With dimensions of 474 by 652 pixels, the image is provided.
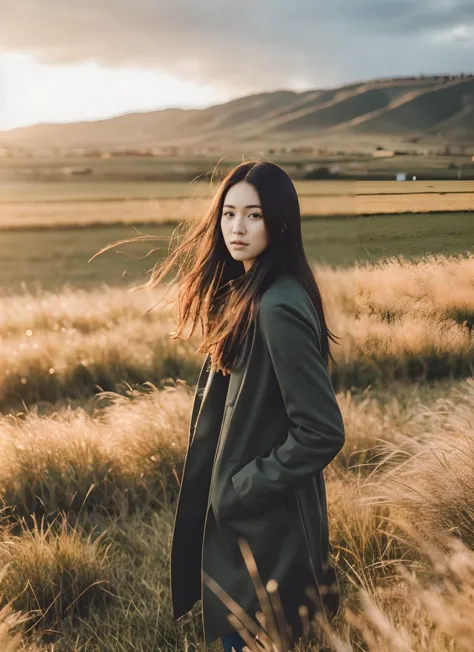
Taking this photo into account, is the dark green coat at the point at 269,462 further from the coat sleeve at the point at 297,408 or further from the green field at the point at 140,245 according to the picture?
the green field at the point at 140,245

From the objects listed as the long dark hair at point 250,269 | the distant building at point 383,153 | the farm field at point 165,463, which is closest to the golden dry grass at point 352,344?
the farm field at point 165,463

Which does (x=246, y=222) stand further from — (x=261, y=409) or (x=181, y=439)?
(x=181, y=439)

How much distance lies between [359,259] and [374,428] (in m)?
1.66

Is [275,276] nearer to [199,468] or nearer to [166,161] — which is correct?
[199,468]

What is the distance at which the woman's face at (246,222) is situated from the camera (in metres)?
2.01

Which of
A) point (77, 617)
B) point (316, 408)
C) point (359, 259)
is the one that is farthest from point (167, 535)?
point (359, 259)

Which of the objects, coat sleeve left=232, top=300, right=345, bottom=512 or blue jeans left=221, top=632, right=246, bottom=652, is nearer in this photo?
coat sleeve left=232, top=300, right=345, bottom=512

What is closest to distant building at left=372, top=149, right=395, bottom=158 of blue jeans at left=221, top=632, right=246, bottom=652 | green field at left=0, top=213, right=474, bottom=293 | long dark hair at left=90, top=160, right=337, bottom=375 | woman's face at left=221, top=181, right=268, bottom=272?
green field at left=0, top=213, right=474, bottom=293

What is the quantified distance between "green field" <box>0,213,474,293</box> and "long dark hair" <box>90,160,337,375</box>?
1.18 feet

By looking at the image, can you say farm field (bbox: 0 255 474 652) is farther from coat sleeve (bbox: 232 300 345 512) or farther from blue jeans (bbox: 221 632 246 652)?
coat sleeve (bbox: 232 300 345 512)

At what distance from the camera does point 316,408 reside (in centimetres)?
183

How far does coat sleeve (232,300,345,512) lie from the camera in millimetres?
1826

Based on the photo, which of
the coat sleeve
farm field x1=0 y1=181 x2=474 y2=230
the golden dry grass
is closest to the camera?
the coat sleeve

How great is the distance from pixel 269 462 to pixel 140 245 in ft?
76.3
